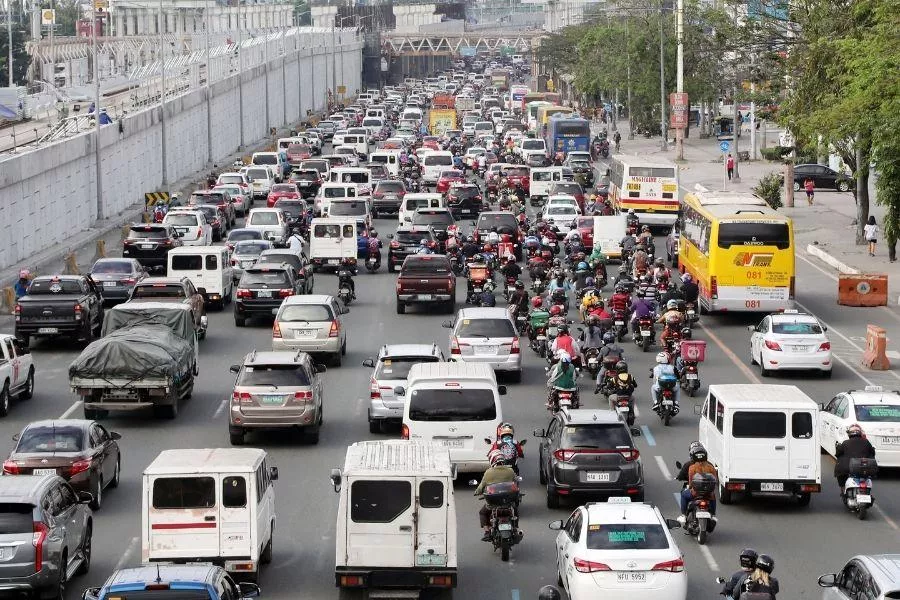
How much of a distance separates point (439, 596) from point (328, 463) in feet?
25.4

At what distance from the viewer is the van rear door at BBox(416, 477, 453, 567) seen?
18.7m

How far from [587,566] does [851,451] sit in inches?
296

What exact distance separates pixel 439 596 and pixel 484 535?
2.68m

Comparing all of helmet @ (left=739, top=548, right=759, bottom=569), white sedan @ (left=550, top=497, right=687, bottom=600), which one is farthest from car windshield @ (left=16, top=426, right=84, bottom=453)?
helmet @ (left=739, top=548, right=759, bottom=569)

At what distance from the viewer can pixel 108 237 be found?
62.5 m

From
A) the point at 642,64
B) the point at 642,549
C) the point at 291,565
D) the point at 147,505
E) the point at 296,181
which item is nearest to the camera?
the point at 642,549

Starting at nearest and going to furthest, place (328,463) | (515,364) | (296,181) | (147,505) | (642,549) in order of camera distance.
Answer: (642,549) → (147,505) → (328,463) → (515,364) → (296,181)

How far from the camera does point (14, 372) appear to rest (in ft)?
105

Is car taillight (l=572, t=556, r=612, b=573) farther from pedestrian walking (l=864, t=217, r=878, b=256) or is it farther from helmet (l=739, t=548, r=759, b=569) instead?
pedestrian walking (l=864, t=217, r=878, b=256)

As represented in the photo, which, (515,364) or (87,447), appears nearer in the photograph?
(87,447)

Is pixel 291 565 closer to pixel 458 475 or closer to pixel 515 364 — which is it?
pixel 458 475

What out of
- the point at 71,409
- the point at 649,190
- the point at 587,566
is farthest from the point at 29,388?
the point at 649,190

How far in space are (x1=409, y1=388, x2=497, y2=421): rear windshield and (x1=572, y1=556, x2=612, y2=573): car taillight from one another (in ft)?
22.6

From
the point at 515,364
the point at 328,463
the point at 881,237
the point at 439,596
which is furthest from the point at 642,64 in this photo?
the point at 439,596
